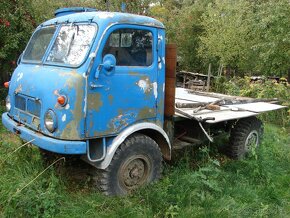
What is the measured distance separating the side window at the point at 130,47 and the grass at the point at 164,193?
1.61 m

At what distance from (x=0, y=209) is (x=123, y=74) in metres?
2.07

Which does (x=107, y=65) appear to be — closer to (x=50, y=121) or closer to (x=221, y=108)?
(x=50, y=121)

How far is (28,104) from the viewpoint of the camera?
4.32 m

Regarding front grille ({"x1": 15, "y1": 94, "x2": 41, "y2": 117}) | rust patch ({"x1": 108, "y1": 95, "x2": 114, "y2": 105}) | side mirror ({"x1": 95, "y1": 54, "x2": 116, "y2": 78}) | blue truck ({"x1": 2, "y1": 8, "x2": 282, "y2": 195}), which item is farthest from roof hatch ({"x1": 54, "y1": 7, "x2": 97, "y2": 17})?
rust patch ({"x1": 108, "y1": 95, "x2": 114, "y2": 105})

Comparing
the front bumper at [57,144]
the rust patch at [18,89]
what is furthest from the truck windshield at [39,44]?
the front bumper at [57,144]

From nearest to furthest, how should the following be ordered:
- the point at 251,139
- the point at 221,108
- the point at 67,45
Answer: the point at 67,45, the point at 221,108, the point at 251,139

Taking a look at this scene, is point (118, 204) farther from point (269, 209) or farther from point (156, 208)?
point (269, 209)

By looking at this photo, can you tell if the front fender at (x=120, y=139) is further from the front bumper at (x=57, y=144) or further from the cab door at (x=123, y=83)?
the front bumper at (x=57, y=144)

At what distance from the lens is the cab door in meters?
3.92

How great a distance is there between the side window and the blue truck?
1 centimetres

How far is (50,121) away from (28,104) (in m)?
0.60

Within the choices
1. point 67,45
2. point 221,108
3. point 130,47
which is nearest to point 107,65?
point 130,47

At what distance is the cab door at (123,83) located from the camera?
12.8 feet

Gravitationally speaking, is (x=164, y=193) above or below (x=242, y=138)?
below
